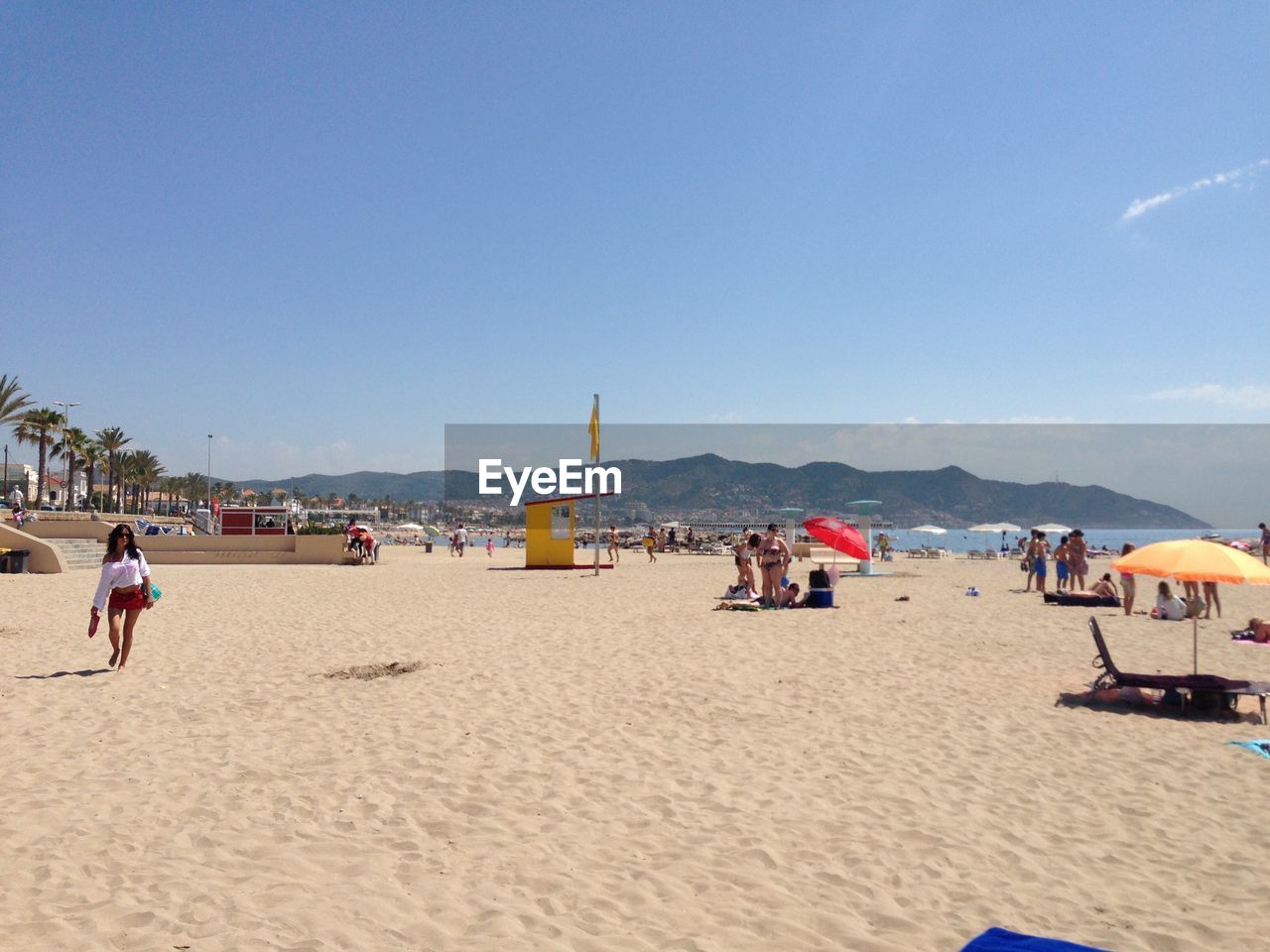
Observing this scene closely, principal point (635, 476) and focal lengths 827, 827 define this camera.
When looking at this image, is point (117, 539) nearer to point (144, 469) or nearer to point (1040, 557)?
point (1040, 557)

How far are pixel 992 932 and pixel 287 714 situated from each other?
560 centimetres

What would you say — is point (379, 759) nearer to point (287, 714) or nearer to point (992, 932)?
point (287, 714)

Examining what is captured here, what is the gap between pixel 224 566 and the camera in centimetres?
2681

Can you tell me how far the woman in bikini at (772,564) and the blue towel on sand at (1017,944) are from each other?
11563mm

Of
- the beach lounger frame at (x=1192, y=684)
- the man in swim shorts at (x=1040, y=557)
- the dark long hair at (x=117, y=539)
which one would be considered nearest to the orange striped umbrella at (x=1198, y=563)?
the beach lounger frame at (x=1192, y=684)

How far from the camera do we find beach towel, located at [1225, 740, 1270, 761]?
19.6 feet

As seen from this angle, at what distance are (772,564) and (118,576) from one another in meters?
9.87

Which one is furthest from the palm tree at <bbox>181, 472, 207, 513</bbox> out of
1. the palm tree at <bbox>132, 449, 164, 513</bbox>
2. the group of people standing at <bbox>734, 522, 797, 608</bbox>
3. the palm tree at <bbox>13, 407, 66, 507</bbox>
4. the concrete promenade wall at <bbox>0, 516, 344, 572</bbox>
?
the group of people standing at <bbox>734, 522, 797, 608</bbox>

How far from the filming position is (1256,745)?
240 inches

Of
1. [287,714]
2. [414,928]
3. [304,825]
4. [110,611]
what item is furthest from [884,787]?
[110,611]

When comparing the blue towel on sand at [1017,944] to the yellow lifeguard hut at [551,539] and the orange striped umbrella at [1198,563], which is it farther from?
the yellow lifeguard hut at [551,539]

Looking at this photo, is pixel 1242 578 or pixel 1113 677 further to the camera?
pixel 1113 677

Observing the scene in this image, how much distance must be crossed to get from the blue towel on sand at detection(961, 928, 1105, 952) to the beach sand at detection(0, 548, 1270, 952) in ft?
1.02

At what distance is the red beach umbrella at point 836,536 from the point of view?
1680cm
